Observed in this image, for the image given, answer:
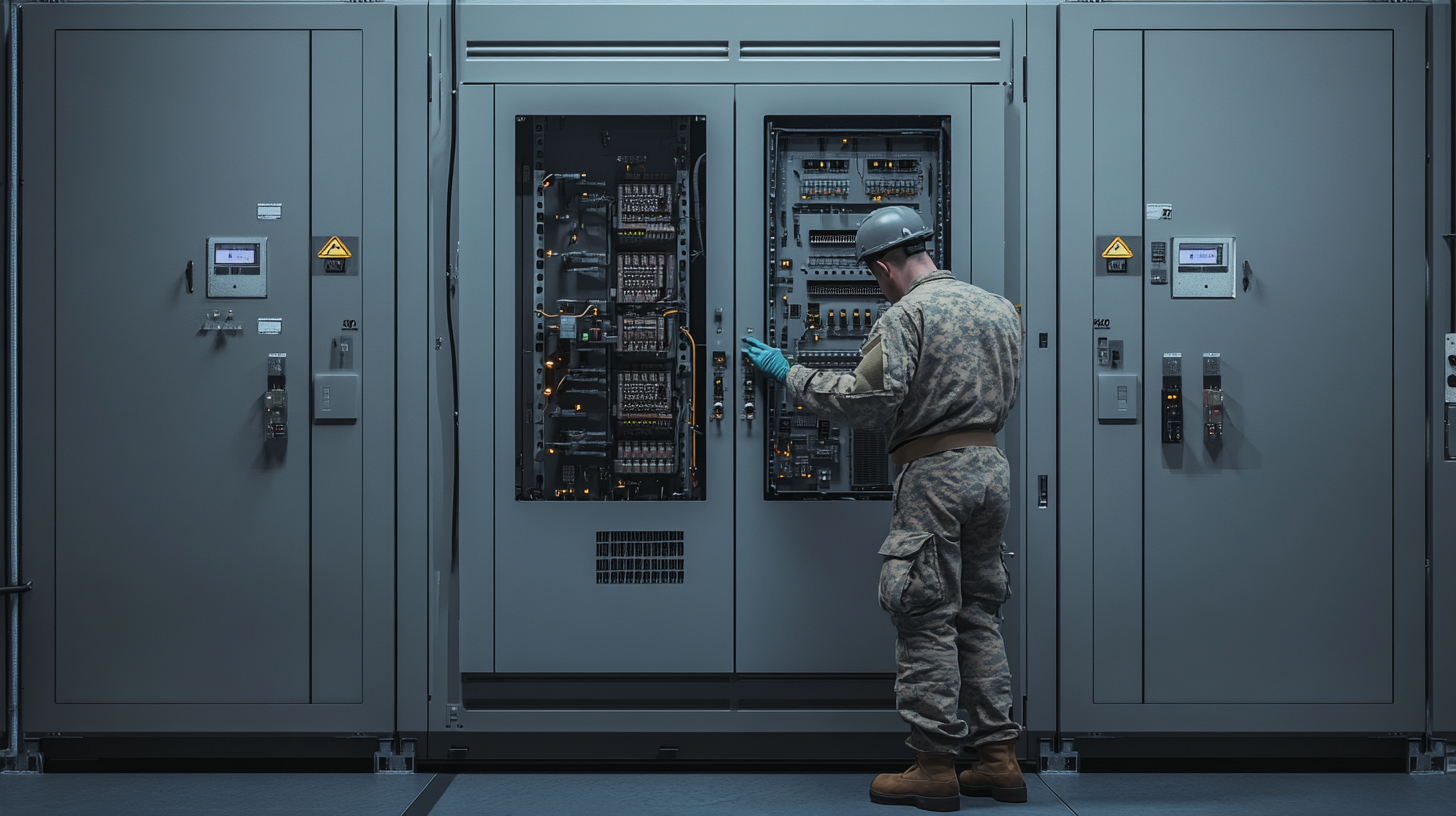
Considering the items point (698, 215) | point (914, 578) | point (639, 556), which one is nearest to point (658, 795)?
point (639, 556)

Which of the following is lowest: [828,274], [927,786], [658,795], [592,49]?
[658,795]

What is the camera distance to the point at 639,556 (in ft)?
9.94

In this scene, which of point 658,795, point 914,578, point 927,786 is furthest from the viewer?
point 658,795

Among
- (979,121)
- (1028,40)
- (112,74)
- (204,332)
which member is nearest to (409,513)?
(204,332)

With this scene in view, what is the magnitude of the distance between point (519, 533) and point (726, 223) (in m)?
1.40

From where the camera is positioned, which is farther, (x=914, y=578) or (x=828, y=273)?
(x=828, y=273)

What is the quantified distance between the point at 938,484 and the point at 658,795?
146cm

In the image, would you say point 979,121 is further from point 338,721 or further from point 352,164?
point 338,721

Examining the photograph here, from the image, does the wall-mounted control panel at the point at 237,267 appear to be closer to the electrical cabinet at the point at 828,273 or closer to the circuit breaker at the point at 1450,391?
the electrical cabinet at the point at 828,273

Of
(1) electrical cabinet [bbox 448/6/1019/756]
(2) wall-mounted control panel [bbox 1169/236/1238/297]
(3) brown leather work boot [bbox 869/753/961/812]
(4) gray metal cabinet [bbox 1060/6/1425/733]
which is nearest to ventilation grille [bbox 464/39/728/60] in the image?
(1) electrical cabinet [bbox 448/6/1019/756]

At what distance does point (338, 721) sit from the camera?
3.02 m

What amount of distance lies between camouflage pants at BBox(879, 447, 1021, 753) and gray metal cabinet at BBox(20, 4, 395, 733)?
1879mm

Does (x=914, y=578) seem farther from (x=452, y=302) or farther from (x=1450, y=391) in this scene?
(x=1450, y=391)

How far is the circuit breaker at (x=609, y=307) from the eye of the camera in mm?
3012
